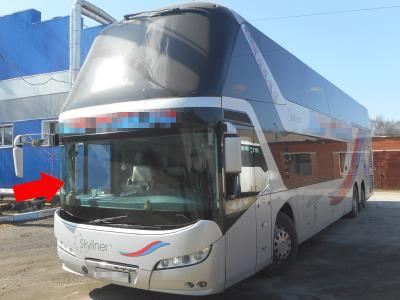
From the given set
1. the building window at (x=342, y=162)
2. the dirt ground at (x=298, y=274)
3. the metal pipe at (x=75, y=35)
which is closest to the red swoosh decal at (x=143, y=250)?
the dirt ground at (x=298, y=274)

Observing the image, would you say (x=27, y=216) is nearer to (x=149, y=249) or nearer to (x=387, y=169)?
(x=149, y=249)

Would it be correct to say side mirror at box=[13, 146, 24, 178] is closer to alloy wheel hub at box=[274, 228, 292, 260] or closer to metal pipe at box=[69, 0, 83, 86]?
alloy wheel hub at box=[274, 228, 292, 260]

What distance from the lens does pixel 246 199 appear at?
5461mm

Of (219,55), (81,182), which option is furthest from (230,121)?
(81,182)

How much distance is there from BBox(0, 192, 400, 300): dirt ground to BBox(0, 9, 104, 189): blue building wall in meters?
8.79

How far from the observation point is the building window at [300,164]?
734 centimetres

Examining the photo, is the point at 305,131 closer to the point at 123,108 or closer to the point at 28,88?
the point at 123,108

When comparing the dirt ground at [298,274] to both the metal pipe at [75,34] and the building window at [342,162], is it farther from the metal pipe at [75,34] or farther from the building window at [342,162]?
the metal pipe at [75,34]

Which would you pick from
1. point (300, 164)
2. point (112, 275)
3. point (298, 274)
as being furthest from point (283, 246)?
point (112, 275)

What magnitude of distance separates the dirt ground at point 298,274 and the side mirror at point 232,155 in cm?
194

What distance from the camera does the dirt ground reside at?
5969mm

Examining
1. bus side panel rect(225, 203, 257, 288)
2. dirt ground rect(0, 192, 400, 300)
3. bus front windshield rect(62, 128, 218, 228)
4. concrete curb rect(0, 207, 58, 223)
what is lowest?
dirt ground rect(0, 192, 400, 300)

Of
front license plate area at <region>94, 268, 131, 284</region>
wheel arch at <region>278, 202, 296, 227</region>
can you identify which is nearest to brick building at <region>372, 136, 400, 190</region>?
wheel arch at <region>278, 202, 296, 227</region>

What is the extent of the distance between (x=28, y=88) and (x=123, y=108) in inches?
622
